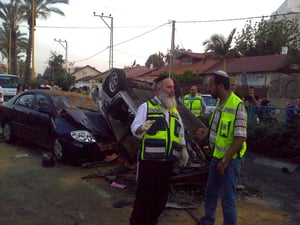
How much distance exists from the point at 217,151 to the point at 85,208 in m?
2.00

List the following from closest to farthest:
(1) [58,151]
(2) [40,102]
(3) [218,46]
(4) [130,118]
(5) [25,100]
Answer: (4) [130,118] < (1) [58,151] < (2) [40,102] < (5) [25,100] < (3) [218,46]

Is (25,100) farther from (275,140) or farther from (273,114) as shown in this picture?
(273,114)

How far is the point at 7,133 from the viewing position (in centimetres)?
911

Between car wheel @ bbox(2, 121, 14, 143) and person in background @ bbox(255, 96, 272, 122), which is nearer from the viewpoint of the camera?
car wheel @ bbox(2, 121, 14, 143)

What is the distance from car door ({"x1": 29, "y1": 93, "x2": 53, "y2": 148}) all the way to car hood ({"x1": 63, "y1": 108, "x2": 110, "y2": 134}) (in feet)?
1.49

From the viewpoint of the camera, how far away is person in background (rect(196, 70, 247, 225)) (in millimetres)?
3785

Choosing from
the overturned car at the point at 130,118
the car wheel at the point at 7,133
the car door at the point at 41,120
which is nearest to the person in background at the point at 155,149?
the overturned car at the point at 130,118

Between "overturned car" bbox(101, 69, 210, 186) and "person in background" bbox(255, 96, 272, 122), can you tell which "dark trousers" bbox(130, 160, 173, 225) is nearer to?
"overturned car" bbox(101, 69, 210, 186)

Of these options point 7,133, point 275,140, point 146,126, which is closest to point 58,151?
point 7,133

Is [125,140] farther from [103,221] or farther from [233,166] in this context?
[233,166]

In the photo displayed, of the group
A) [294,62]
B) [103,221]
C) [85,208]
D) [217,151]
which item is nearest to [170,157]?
[217,151]

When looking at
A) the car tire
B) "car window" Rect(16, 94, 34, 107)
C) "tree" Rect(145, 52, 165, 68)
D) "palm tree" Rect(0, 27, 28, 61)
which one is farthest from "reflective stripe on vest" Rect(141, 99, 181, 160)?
"tree" Rect(145, 52, 165, 68)

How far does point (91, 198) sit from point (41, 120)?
9.95 feet

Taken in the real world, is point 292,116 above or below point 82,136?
above
